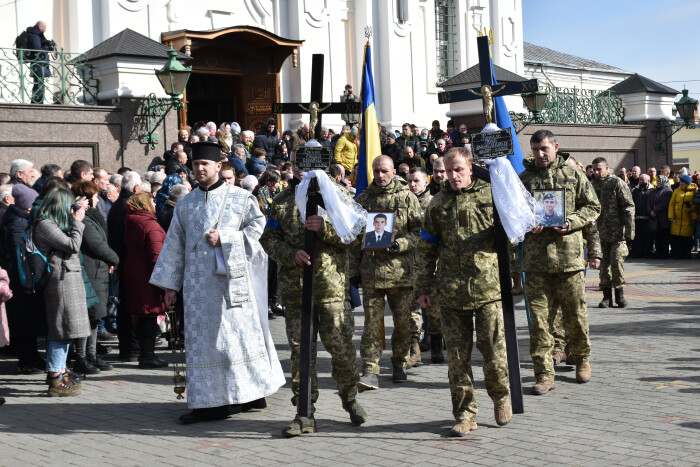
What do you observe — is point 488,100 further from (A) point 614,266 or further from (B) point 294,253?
(A) point 614,266

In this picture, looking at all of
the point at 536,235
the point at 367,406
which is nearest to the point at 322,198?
the point at 367,406

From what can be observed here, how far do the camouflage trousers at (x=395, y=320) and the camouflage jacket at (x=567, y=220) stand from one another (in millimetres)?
1155

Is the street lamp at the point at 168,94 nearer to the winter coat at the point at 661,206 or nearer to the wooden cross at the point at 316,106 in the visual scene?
the wooden cross at the point at 316,106

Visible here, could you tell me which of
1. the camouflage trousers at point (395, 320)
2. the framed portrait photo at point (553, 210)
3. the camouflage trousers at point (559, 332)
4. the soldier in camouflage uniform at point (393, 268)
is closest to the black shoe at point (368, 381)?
the camouflage trousers at point (395, 320)

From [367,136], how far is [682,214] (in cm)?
1217

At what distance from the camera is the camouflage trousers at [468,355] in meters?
6.75

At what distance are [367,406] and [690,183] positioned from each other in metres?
15.9

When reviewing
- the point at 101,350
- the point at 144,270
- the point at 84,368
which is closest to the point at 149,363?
the point at 84,368

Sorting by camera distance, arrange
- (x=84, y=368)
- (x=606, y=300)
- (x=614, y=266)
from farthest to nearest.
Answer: (x=606, y=300)
(x=614, y=266)
(x=84, y=368)

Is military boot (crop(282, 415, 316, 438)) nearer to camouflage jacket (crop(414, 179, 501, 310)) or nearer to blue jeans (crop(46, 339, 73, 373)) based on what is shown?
camouflage jacket (crop(414, 179, 501, 310))

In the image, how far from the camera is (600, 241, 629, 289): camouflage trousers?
1341 cm

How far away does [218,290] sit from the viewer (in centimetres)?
739

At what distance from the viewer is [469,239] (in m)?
6.89

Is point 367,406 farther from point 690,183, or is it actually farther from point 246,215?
point 690,183
